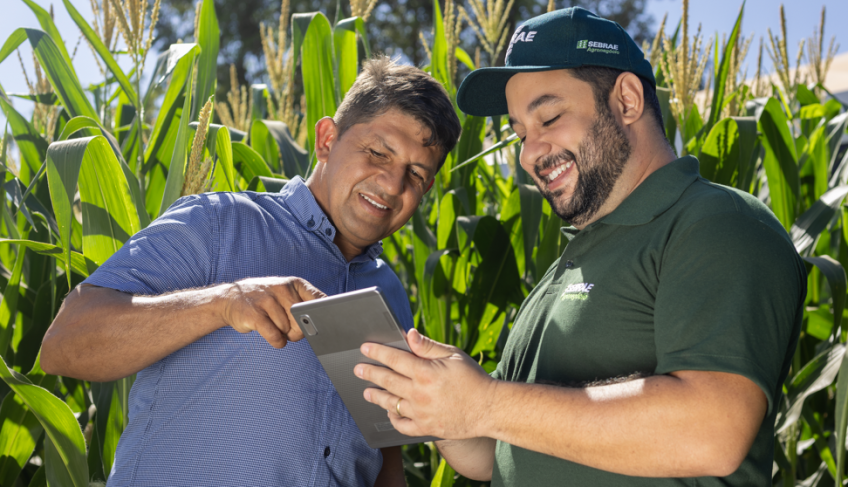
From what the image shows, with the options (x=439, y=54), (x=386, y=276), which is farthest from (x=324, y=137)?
(x=439, y=54)

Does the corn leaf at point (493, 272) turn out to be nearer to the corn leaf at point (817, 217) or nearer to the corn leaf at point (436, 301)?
the corn leaf at point (436, 301)

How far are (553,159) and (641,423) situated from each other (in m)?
0.55

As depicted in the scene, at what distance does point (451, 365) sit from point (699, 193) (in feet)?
1.68

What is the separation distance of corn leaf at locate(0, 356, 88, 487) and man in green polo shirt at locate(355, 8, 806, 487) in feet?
2.34

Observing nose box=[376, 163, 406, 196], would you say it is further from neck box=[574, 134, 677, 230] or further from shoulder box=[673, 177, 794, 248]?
shoulder box=[673, 177, 794, 248]

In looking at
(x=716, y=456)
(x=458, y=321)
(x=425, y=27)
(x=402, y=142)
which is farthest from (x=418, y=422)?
(x=425, y=27)

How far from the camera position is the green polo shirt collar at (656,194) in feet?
3.31

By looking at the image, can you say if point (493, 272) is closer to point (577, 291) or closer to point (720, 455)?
point (577, 291)

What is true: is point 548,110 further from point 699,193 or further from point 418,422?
point 418,422

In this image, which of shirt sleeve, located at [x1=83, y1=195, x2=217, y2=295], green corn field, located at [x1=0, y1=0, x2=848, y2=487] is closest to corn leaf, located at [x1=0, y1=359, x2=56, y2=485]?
green corn field, located at [x1=0, y1=0, x2=848, y2=487]

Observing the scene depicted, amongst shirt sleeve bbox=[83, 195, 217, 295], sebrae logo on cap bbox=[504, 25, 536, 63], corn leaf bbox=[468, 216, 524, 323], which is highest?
sebrae logo on cap bbox=[504, 25, 536, 63]

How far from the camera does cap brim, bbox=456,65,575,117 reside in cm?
128

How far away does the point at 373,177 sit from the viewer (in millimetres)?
1423

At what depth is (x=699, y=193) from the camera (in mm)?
967
